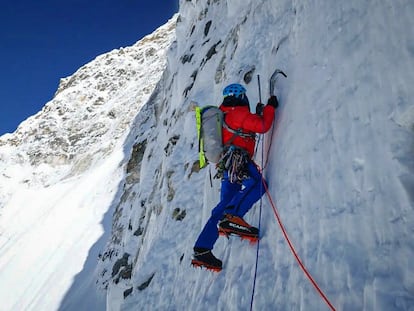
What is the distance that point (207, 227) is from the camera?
181 inches

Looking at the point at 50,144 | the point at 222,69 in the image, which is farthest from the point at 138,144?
the point at 50,144

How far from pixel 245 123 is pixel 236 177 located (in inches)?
28.0

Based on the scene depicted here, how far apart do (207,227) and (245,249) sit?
0.59 m

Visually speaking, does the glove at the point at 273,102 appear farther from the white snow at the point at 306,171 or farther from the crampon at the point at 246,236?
the crampon at the point at 246,236

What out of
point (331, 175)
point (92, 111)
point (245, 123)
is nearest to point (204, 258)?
point (245, 123)

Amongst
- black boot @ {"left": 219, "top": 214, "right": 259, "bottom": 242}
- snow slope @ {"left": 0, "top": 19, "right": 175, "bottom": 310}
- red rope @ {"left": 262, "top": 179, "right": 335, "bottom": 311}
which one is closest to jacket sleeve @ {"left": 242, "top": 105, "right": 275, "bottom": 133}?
red rope @ {"left": 262, "top": 179, "right": 335, "bottom": 311}

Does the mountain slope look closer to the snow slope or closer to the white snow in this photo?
the white snow

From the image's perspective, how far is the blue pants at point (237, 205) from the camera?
4.56m

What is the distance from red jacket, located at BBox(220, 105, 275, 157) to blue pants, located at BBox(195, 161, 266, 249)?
0.32 metres

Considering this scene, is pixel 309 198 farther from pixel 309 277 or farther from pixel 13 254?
pixel 13 254

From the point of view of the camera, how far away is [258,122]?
4652mm

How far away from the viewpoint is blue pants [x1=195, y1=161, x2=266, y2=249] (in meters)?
4.56

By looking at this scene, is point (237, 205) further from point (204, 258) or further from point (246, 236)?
A: point (204, 258)

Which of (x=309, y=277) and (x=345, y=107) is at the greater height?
(x=345, y=107)
